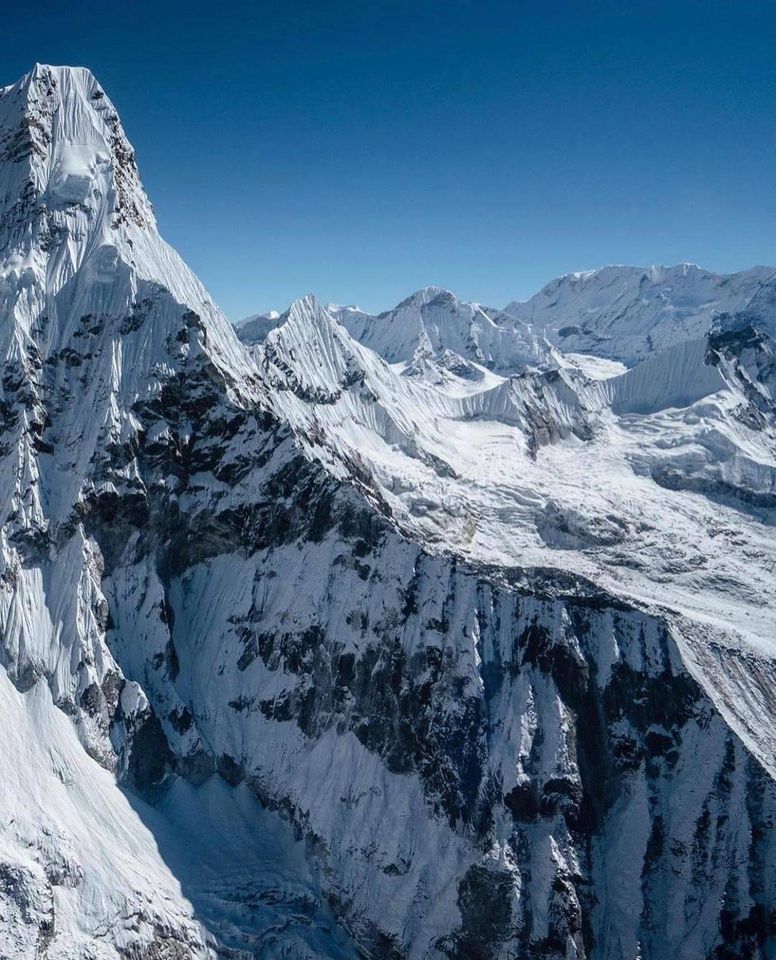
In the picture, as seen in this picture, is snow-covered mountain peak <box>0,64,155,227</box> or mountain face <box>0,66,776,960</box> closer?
mountain face <box>0,66,776,960</box>

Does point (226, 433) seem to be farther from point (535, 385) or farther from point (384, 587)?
point (535, 385)

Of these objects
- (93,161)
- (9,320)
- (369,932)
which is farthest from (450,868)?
(93,161)

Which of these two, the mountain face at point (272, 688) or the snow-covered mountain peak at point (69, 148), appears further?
the snow-covered mountain peak at point (69, 148)

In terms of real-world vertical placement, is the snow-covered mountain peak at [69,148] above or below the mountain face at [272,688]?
above

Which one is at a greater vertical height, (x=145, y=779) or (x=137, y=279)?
(x=137, y=279)

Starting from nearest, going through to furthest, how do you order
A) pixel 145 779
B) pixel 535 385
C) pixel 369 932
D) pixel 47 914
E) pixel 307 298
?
pixel 47 914, pixel 369 932, pixel 145 779, pixel 307 298, pixel 535 385

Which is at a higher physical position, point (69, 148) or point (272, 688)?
point (69, 148)

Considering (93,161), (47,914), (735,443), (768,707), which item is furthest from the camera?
(735,443)

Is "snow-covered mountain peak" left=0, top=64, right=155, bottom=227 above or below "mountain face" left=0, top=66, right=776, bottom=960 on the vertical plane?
above
